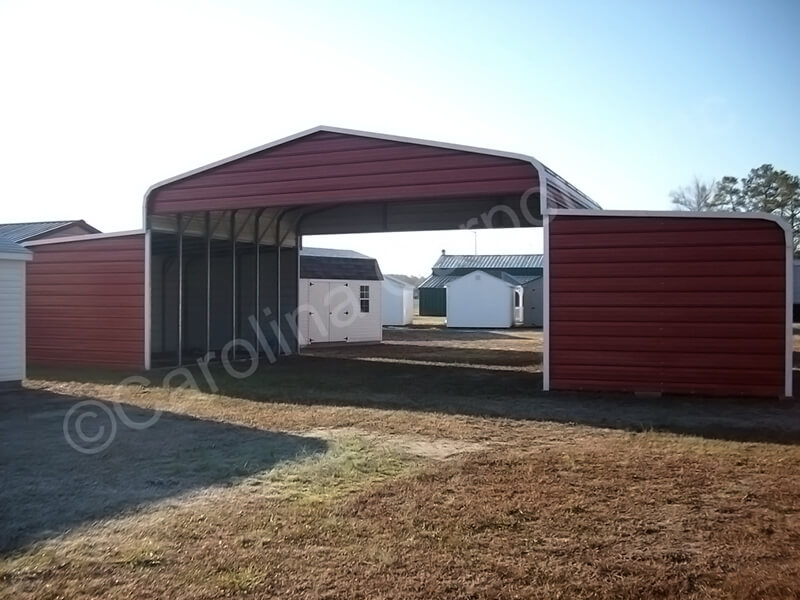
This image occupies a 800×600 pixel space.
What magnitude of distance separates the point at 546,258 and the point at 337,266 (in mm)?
12771

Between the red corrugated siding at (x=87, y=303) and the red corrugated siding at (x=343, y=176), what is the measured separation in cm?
140

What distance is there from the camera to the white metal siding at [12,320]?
1196 centimetres

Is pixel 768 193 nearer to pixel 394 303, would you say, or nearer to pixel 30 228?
pixel 394 303

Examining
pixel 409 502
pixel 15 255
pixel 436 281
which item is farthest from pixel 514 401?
pixel 436 281

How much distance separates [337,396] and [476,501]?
236 inches

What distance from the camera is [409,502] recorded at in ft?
17.4

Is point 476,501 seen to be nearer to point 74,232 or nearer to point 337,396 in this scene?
point 337,396

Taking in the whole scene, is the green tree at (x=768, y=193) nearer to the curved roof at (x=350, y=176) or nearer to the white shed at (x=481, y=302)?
the white shed at (x=481, y=302)

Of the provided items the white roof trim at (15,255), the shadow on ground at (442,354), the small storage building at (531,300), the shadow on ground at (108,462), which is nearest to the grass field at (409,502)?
the shadow on ground at (108,462)

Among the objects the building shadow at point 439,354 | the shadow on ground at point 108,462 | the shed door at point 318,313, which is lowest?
the shadow on ground at point 108,462

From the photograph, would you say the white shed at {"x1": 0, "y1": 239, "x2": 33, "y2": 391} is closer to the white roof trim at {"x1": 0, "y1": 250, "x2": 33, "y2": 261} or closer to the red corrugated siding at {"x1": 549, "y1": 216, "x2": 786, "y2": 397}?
the white roof trim at {"x1": 0, "y1": 250, "x2": 33, "y2": 261}

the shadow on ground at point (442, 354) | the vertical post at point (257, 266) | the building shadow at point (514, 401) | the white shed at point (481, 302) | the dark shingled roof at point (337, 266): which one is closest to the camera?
the building shadow at point (514, 401)

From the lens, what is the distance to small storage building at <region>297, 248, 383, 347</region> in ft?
72.2

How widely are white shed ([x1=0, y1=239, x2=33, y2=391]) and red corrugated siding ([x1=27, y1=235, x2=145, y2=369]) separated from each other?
2655 millimetres
